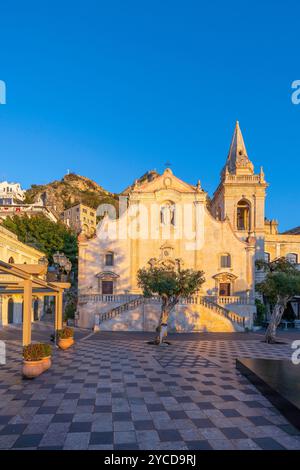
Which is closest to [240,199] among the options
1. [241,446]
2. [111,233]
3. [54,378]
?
[111,233]

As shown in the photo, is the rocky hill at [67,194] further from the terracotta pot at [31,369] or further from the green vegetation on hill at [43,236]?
the terracotta pot at [31,369]

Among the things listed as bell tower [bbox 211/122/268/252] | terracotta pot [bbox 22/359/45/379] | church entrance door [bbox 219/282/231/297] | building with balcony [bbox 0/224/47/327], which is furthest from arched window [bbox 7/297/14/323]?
bell tower [bbox 211/122/268/252]

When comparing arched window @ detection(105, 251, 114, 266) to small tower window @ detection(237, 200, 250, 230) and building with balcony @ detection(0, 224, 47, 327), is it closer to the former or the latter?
building with balcony @ detection(0, 224, 47, 327)

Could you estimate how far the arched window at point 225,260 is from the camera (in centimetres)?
3190

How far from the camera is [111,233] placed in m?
32.4

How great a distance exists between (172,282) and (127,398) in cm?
1063

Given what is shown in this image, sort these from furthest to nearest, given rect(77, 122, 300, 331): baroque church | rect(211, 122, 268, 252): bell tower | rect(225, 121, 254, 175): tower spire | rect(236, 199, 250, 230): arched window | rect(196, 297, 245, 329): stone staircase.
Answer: rect(225, 121, 254, 175): tower spire
rect(236, 199, 250, 230): arched window
rect(211, 122, 268, 252): bell tower
rect(77, 122, 300, 331): baroque church
rect(196, 297, 245, 329): stone staircase

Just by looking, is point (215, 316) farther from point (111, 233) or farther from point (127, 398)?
point (127, 398)

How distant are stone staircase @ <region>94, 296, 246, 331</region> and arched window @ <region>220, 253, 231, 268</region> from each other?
613 centimetres

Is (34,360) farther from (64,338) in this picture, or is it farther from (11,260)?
(11,260)

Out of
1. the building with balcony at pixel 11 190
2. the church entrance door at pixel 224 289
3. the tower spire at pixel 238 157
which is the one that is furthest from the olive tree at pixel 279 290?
the building with balcony at pixel 11 190

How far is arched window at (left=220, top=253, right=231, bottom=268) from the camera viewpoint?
31.9 meters

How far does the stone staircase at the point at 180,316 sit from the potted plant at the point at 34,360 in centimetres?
1460

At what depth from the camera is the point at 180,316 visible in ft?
87.1
